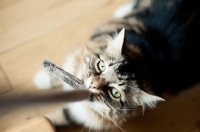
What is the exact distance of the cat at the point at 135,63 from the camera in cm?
86

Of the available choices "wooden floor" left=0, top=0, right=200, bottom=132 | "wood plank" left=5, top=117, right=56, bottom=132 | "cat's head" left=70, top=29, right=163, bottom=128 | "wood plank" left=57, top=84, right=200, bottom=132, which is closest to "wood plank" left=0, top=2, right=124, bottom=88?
"wooden floor" left=0, top=0, right=200, bottom=132

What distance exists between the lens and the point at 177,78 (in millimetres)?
1054

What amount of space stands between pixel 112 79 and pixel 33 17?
635 millimetres

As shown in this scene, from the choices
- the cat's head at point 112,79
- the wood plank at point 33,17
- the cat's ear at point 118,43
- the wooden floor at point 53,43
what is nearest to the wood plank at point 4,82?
the wooden floor at point 53,43

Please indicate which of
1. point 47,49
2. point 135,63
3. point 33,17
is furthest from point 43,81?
point 135,63

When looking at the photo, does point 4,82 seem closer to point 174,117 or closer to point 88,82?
point 88,82

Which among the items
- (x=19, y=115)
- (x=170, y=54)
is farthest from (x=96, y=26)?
(x=19, y=115)

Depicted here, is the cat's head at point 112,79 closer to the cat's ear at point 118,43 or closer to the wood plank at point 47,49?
the cat's ear at point 118,43

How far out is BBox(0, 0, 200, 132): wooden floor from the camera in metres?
1.20

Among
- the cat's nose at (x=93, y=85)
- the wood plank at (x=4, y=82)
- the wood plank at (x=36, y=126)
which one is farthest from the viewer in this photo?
the wood plank at (x=4, y=82)

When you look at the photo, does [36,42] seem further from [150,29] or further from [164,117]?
[164,117]

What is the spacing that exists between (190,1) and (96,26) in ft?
1.59

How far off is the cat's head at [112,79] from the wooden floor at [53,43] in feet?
1.11

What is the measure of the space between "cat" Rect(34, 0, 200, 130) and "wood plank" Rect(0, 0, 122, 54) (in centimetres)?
23
